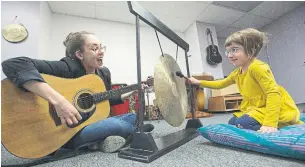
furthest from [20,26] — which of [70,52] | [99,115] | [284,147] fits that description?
[284,147]

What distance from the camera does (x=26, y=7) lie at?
83.8 inches

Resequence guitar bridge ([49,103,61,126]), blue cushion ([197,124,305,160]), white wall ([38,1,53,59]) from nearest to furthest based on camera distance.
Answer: blue cushion ([197,124,305,160]) → guitar bridge ([49,103,61,126]) → white wall ([38,1,53,59])

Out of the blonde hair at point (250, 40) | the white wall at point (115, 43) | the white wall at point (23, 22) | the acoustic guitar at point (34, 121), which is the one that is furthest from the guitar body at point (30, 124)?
the white wall at point (115, 43)

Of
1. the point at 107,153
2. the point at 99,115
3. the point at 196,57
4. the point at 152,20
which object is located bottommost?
the point at 107,153

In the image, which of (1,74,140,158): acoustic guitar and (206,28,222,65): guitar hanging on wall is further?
(206,28,222,65): guitar hanging on wall

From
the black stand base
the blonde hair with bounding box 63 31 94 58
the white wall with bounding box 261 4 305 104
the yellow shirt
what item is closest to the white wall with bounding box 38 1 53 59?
the blonde hair with bounding box 63 31 94 58

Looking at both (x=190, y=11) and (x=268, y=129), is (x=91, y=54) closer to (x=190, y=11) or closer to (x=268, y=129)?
(x=268, y=129)

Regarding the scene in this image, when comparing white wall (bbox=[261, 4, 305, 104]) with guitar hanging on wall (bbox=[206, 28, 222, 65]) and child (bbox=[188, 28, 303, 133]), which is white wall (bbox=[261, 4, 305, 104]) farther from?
child (bbox=[188, 28, 303, 133])

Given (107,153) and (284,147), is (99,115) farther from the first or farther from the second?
(284,147)

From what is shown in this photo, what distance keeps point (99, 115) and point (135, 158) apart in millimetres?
295

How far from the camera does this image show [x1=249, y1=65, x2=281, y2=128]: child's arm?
0.72 m

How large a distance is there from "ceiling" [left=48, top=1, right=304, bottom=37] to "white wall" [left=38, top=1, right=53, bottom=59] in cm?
14

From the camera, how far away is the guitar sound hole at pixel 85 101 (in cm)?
79

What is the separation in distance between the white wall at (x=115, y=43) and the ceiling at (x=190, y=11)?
11 cm
